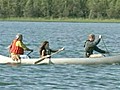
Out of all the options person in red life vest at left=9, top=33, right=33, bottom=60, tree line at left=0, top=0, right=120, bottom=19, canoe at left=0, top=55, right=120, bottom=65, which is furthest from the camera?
tree line at left=0, top=0, right=120, bottom=19

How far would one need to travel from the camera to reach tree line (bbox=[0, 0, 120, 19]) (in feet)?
518

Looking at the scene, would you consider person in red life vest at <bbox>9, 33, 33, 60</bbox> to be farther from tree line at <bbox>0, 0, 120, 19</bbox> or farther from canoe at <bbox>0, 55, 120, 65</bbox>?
tree line at <bbox>0, 0, 120, 19</bbox>

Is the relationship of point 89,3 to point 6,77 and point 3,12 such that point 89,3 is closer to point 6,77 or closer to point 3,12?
point 3,12

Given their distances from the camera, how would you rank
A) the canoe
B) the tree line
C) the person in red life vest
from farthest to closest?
1. the tree line
2. the canoe
3. the person in red life vest

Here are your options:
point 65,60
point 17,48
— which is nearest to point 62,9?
point 65,60

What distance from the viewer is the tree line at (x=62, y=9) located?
15788 cm

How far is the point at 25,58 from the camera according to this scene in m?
31.2

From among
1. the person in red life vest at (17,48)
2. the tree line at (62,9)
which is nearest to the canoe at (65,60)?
the person in red life vest at (17,48)

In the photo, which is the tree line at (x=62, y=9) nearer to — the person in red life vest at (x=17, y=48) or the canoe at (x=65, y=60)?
the canoe at (x=65, y=60)

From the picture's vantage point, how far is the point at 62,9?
16025 cm

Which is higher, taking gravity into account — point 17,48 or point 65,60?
point 17,48

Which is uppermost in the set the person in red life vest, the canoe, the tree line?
the person in red life vest

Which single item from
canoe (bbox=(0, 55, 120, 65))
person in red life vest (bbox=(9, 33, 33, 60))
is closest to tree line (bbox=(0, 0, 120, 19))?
canoe (bbox=(0, 55, 120, 65))

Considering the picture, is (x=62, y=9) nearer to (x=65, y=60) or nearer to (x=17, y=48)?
(x=65, y=60)
